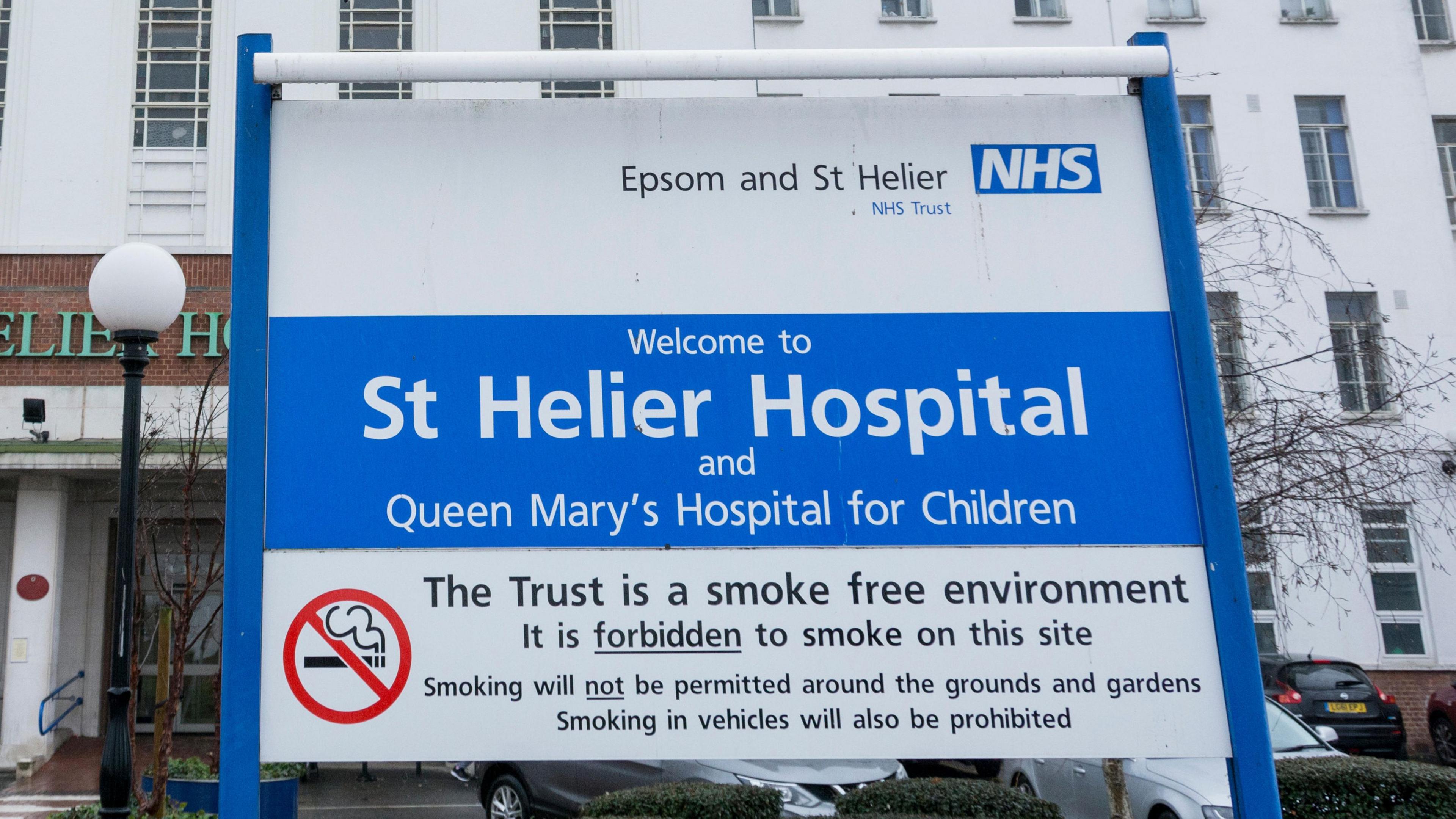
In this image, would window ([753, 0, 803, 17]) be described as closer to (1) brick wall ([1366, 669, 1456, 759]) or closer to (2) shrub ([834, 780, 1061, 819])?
(1) brick wall ([1366, 669, 1456, 759])

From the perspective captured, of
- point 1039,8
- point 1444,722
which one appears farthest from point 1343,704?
point 1039,8

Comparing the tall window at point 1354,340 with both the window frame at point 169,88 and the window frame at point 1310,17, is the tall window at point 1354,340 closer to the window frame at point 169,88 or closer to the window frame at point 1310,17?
the window frame at point 1310,17

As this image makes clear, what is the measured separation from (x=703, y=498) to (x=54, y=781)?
15554mm

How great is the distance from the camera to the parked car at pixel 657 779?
862 centimetres

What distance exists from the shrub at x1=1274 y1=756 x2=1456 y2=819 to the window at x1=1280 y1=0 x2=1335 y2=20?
1808 centimetres

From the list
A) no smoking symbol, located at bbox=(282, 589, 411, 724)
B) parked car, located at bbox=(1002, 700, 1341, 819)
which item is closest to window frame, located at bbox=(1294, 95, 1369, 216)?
parked car, located at bbox=(1002, 700, 1341, 819)

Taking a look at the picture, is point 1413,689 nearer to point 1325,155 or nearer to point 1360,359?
point 1360,359

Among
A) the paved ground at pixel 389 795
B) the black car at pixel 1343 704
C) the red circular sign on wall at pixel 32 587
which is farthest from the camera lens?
the red circular sign on wall at pixel 32 587

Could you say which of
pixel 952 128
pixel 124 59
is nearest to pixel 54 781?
pixel 124 59

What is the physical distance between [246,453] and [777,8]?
64.0 ft

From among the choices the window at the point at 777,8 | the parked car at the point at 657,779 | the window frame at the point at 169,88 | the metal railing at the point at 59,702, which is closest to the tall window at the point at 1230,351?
the parked car at the point at 657,779

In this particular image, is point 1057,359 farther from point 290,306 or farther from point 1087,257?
point 290,306

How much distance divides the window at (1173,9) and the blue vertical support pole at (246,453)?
69.3 feet

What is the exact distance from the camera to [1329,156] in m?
20.3
